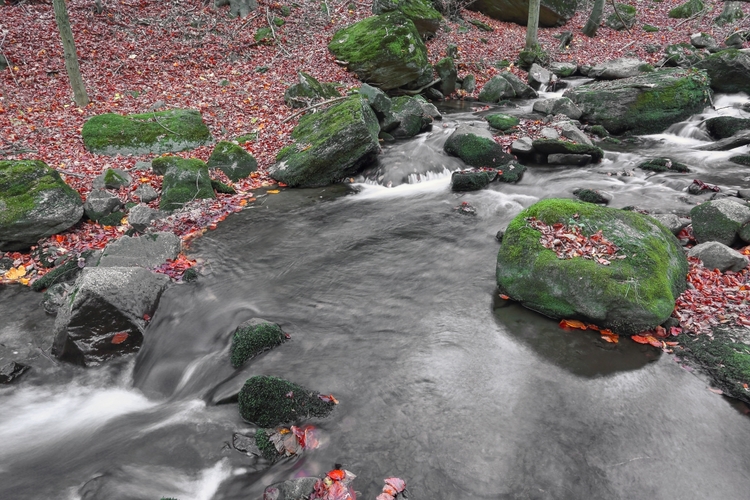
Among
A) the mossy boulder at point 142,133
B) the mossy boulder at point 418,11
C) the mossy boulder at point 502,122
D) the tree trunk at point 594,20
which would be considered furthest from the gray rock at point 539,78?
the mossy boulder at point 142,133

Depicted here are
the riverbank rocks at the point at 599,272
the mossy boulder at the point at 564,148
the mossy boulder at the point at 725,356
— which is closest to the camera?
the mossy boulder at the point at 725,356

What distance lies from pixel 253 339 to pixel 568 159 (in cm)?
911

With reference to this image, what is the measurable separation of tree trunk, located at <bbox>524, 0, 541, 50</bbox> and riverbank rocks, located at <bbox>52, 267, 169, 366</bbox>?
19.7 metres

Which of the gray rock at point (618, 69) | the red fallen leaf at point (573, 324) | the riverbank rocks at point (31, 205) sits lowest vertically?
the red fallen leaf at point (573, 324)

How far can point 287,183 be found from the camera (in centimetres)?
1063

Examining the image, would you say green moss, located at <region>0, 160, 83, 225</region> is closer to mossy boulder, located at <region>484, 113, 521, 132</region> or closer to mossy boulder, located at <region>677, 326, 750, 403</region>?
mossy boulder, located at <region>677, 326, 750, 403</region>

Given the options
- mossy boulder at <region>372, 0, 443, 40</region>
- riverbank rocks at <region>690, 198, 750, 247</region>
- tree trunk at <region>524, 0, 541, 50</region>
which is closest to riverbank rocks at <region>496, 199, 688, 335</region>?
riverbank rocks at <region>690, 198, 750, 247</region>

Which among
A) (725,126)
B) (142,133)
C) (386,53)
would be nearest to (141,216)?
(142,133)

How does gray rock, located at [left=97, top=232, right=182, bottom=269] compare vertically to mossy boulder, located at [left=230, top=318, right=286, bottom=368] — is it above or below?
above

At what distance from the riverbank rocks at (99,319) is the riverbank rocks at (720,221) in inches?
333

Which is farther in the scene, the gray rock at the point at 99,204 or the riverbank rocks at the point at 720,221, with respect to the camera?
the gray rock at the point at 99,204

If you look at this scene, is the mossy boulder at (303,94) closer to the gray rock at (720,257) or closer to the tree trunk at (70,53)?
the tree trunk at (70,53)

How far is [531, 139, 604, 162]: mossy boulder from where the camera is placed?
11281mm

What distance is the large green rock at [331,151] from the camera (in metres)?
10.5
